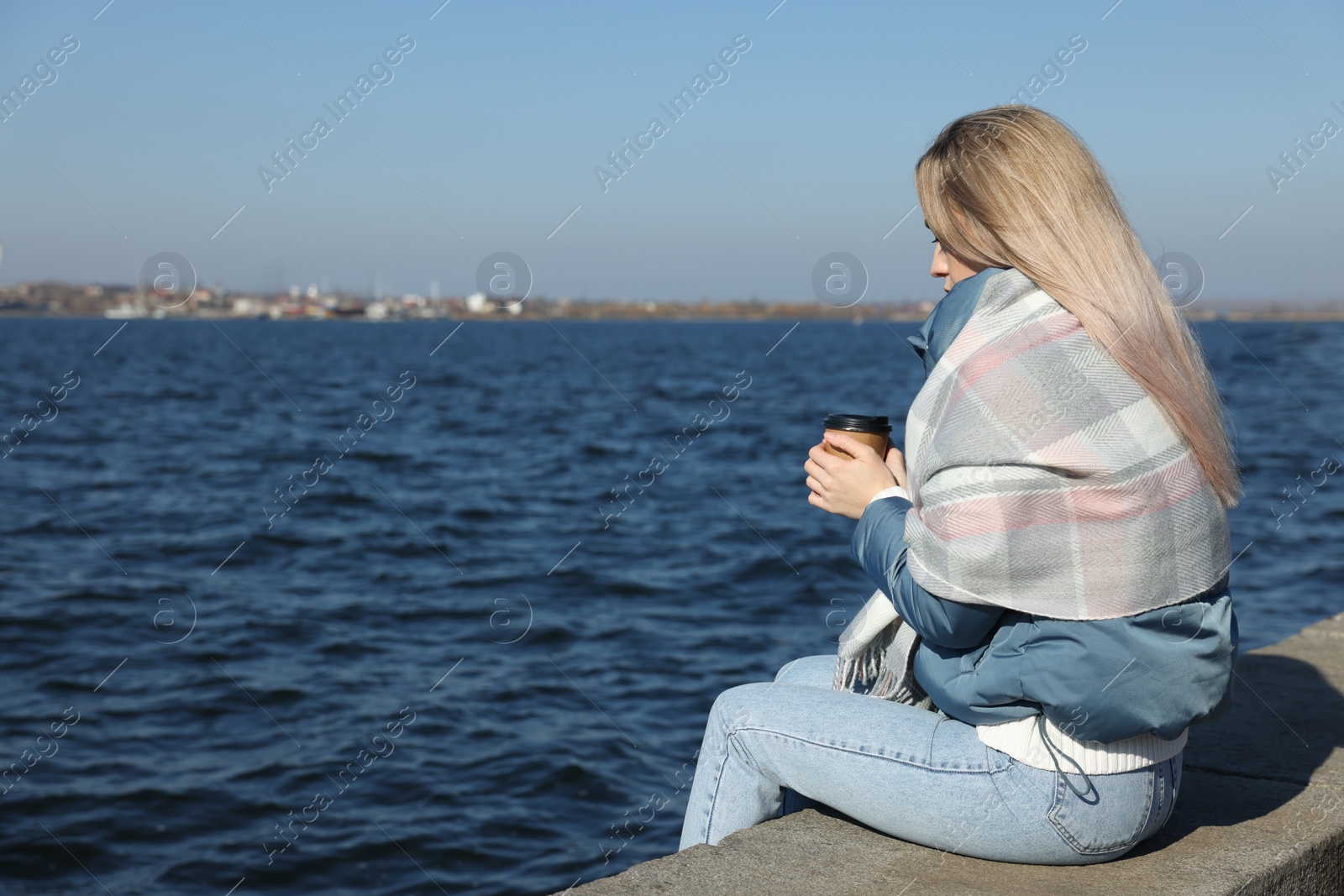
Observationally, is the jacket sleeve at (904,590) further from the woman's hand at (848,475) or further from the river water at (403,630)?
the river water at (403,630)

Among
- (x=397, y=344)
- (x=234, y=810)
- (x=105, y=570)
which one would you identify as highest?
A: (x=397, y=344)

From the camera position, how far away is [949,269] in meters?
2.13

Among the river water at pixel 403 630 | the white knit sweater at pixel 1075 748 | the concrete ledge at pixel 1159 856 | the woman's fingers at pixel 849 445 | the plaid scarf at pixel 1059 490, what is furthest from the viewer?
the river water at pixel 403 630

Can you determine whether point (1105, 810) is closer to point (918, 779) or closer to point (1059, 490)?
point (918, 779)

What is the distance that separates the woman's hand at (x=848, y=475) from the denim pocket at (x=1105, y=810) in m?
0.59

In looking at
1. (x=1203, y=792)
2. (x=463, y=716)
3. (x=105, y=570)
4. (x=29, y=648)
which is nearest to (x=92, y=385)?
(x=105, y=570)

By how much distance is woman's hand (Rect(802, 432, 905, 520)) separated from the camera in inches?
83.7

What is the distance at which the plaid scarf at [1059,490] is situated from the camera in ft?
5.89

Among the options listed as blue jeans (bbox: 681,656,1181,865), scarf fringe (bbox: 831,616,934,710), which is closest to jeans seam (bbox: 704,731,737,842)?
blue jeans (bbox: 681,656,1181,865)

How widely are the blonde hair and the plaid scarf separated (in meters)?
0.03

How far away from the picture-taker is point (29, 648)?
24.1 feet

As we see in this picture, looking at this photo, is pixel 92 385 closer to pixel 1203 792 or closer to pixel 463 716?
pixel 463 716

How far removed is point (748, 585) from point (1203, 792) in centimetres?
646

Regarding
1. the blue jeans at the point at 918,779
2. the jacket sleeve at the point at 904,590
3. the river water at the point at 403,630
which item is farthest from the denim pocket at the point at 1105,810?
the river water at the point at 403,630
